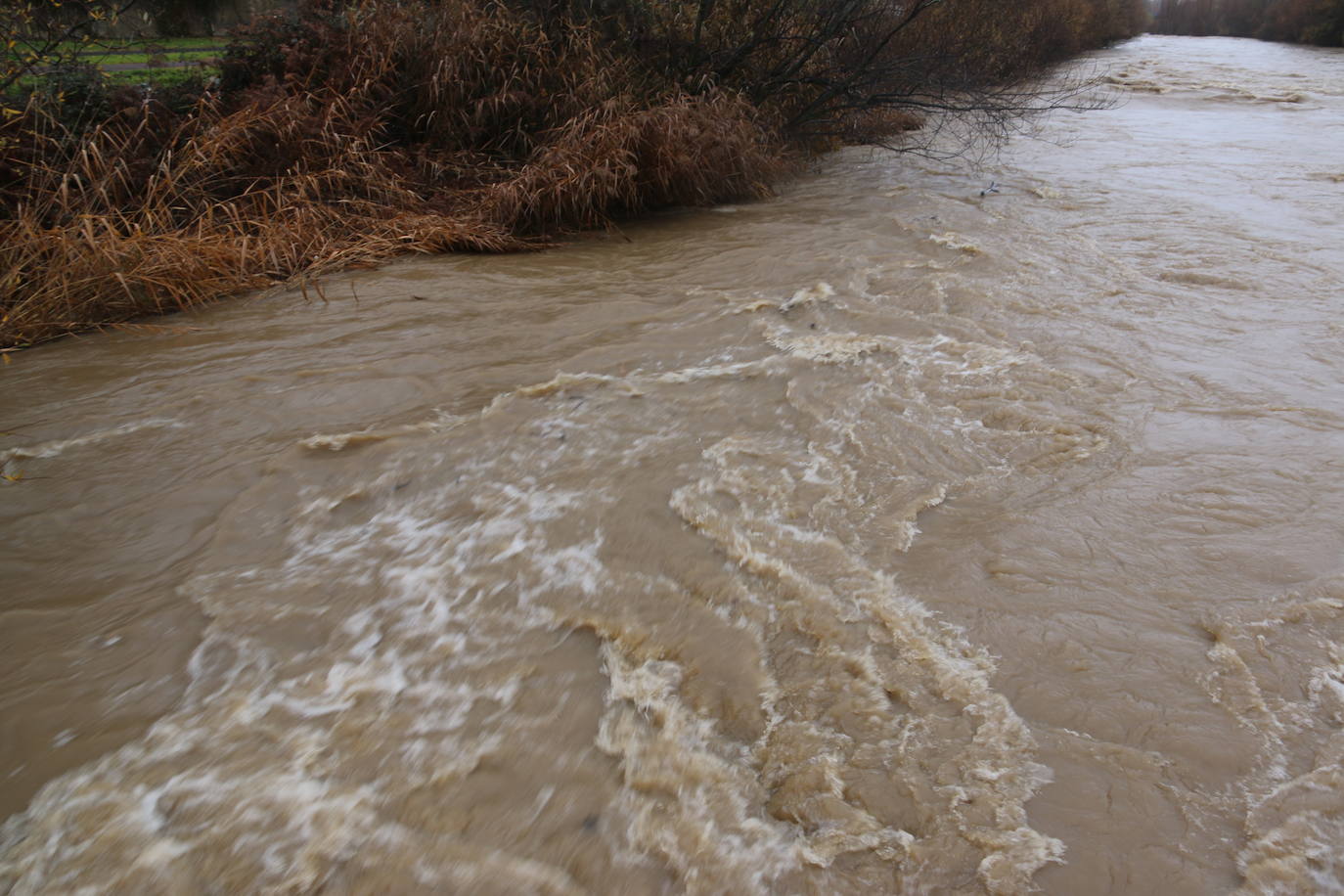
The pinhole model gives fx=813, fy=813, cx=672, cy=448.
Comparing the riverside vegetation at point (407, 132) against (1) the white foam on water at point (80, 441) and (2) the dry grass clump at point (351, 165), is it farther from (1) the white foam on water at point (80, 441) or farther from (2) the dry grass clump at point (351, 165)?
(1) the white foam on water at point (80, 441)

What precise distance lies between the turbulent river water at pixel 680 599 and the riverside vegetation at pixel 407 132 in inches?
25.4

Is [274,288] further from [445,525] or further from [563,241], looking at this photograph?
[445,525]

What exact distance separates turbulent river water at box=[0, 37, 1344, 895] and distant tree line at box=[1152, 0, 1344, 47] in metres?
24.7

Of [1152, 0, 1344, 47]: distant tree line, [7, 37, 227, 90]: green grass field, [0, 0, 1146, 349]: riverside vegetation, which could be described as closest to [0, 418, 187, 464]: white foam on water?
[0, 0, 1146, 349]: riverside vegetation

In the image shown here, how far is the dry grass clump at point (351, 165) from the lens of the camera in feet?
15.9

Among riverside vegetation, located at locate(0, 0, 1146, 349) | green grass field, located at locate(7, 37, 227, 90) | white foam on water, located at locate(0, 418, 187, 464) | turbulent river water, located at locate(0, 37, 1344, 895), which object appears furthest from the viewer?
green grass field, located at locate(7, 37, 227, 90)

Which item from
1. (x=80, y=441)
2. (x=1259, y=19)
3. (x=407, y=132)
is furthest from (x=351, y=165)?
(x=1259, y=19)

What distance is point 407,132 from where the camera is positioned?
695 cm

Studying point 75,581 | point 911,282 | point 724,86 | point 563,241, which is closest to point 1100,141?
point 724,86

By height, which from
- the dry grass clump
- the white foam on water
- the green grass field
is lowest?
the white foam on water

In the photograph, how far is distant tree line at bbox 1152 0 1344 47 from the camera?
22.2 m

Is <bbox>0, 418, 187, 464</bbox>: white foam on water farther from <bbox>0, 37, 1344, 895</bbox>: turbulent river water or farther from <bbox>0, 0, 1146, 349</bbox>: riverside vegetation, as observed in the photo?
<bbox>0, 0, 1146, 349</bbox>: riverside vegetation

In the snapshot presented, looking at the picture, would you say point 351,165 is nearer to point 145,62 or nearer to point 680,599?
point 145,62

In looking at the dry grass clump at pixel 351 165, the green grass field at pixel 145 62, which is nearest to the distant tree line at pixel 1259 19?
the dry grass clump at pixel 351 165
